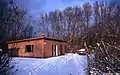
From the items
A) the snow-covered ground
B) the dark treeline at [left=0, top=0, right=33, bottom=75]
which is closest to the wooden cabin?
the snow-covered ground

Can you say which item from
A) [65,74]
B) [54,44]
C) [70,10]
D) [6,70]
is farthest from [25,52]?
[6,70]

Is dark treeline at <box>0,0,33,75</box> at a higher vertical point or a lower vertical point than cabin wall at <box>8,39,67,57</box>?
higher

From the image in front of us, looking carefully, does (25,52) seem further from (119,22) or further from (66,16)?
(119,22)

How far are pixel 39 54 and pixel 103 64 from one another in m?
16.8

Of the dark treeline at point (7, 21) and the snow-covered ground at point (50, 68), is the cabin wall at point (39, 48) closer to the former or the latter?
the snow-covered ground at point (50, 68)

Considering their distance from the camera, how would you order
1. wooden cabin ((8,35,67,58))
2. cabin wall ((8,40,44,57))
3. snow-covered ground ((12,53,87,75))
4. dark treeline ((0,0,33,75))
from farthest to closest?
cabin wall ((8,40,44,57))
wooden cabin ((8,35,67,58))
snow-covered ground ((12,53,87,75))
dark treeline ((0,0,33,75))

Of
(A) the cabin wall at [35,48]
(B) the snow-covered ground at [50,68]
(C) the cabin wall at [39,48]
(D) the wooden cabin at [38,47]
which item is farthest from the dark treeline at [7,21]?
(A) the cabin wall at [35,48]

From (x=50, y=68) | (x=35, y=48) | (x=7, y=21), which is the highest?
(x=7, y=21)

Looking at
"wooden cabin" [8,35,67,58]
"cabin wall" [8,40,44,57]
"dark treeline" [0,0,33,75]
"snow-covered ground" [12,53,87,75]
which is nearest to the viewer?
"dark treeline" [0,0,33,75]

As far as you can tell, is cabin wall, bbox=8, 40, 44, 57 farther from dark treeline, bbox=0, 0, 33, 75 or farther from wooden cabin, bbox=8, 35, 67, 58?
dark treeline, bbox=0, 0, 33, 75

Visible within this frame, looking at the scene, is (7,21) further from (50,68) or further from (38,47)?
(38,47)

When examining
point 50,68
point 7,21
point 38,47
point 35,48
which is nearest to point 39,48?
point 38,47

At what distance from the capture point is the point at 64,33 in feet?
81.1

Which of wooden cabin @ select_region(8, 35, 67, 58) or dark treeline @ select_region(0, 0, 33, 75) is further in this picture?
wooden cabin @ select_region(8, 35, 67, 58)
